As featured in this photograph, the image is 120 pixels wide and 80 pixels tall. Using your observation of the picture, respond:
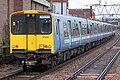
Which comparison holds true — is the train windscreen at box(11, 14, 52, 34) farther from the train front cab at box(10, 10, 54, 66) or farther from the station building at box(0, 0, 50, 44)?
the station building at box(0, 0, 50, 44)

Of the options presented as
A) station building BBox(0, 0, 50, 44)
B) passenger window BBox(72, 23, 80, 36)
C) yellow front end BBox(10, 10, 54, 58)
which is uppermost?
station building BBox(0, 0, 50, 44)

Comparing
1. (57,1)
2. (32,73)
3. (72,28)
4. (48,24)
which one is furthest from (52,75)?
(57,1)

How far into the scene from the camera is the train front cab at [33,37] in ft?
51.1

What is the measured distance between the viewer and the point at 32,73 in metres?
15.9

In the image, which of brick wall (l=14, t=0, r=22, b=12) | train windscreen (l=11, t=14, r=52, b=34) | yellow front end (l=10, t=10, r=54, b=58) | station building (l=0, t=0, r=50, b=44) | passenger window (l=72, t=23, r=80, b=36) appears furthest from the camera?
brick wall (l=14, t=0, r=22, b=12)

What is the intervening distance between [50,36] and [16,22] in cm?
175

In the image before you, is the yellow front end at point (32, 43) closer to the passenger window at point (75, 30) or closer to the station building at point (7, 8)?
the passenger window at point (75, 30)

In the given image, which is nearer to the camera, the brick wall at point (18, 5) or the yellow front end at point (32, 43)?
the yellow front end at point (32, 43)

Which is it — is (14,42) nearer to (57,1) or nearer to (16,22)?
(16,22)

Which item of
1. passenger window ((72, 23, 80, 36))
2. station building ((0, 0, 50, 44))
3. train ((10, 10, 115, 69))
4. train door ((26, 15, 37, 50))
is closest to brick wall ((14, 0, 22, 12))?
station building ((0, 0, 50, 44))

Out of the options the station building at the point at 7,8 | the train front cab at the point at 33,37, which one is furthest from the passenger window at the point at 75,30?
the train front cab at the point at 33,37

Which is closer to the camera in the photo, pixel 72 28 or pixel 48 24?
pixel 48 24

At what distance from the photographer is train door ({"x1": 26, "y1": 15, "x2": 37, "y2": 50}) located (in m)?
15.6

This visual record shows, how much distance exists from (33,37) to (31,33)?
0.22m
